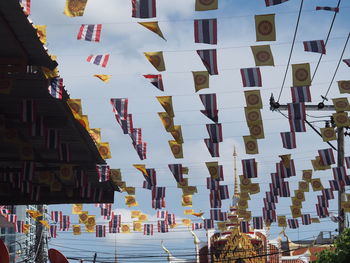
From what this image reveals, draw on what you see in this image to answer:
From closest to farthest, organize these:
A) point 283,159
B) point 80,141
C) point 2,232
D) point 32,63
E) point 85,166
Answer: point 32,63 < point 80,141 < point 85,166 < point 283,159 < point 2,232

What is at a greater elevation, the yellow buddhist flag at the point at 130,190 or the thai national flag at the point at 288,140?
the thai national flag at the point at 288,140

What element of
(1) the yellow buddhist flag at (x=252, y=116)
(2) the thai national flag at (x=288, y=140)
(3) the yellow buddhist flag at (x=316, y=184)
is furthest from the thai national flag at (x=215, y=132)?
(3) the yellow buddhist flag at (x=316, y=184)

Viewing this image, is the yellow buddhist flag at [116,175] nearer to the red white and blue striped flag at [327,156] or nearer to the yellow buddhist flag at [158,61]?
the red white and blue striped flag at [327,156]

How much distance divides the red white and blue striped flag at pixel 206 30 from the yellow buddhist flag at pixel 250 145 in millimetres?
9240

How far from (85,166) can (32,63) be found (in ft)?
33.2

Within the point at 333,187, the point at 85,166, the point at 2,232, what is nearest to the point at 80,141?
the point at 85,166

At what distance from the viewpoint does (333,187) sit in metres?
31.2

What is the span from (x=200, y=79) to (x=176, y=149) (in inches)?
238

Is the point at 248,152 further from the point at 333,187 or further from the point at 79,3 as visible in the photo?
the point at 79,3

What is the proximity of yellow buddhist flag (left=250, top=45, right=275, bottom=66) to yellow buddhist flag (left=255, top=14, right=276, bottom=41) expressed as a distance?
65.2 inches

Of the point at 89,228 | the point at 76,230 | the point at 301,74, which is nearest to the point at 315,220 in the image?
the point at 89,228

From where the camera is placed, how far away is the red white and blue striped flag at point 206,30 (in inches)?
708

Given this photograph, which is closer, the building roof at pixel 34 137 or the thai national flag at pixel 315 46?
the building roof at pixel 34 137

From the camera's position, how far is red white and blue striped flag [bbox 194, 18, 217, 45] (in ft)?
59.0
